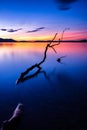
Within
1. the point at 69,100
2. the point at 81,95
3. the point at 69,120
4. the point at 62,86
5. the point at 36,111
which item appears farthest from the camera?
the point at 62,86

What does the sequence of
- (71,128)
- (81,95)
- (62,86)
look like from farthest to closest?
(62,86) → (81,95) → (71,128)

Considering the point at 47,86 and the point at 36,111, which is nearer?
the point at 36,111

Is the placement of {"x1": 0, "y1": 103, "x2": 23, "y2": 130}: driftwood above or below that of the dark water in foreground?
above

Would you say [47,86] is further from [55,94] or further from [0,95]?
[0,95]

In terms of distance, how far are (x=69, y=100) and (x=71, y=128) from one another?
2.80 m

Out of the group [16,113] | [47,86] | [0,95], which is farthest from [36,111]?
[47,86]

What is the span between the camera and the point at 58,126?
6855 millimetres

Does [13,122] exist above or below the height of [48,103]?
above

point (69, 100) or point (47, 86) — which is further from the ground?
point (69, 100)

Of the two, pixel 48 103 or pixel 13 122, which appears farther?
pixel 48 103

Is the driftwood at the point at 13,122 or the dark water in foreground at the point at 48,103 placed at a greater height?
the driftwood at the point at 13,122

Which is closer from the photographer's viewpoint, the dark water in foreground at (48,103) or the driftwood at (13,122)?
the driftwood at (13,122)

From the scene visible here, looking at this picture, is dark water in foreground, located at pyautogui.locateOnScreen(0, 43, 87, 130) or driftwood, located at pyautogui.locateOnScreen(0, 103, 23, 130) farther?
dark water in foreground, located at pyautogui.locateOnScreen(0, 43, 87, 130)

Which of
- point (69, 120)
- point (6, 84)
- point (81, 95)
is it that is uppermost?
point (69, 120)
